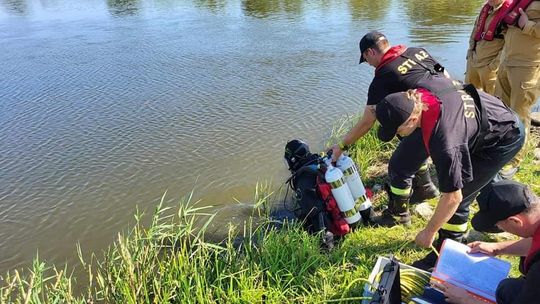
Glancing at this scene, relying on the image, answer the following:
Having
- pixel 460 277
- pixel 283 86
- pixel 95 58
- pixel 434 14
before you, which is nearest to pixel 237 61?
pixel 283 86

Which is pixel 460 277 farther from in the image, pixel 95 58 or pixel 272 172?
pixel 95 58

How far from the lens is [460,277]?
259cm

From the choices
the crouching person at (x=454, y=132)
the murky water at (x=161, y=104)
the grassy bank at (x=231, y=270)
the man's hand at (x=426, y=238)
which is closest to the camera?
the crouching person at (x=454, y=132)

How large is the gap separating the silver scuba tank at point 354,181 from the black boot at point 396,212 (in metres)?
0.19

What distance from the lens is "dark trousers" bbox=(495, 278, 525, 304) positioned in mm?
2209

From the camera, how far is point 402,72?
11.9 feet

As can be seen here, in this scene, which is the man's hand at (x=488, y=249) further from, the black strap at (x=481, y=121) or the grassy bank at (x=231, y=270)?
the grassy bank at (x=231, y=270)

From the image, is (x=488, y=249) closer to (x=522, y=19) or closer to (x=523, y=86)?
(x=523, y=86)

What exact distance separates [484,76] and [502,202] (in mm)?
3360

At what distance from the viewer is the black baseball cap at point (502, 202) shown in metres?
2.11

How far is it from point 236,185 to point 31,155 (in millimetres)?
3113

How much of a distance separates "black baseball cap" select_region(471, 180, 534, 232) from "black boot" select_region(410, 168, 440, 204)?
6.79ft

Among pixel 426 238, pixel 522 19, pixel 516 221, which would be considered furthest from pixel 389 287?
pixel 522 19

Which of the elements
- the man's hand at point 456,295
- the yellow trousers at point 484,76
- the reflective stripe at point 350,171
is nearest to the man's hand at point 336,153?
the reflective stripe at point 350,171
